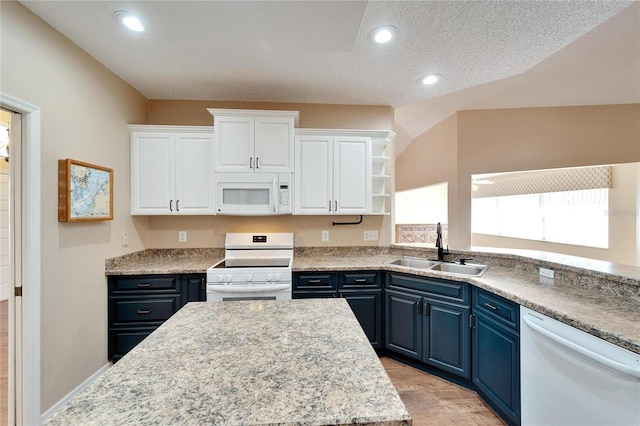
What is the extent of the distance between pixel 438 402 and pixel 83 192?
317 centimetres

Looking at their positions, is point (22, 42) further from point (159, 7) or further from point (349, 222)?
point (349, 222)

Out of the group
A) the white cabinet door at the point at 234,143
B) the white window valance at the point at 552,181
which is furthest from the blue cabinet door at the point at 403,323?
the white window valance at the point at 552,181

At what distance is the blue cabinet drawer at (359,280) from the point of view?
2.54m

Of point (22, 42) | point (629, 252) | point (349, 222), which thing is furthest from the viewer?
point (629, 252)

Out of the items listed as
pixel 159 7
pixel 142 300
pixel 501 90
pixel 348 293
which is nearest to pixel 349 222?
pixel 348 293

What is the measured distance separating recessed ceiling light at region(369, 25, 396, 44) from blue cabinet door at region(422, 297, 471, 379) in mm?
2103

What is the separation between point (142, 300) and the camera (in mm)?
2396

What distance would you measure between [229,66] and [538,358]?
10.0 feet

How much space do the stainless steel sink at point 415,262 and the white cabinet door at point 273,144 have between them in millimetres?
1518

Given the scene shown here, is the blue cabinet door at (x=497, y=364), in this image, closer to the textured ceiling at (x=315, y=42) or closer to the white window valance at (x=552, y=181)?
the textured ceiling at (x=315, y=42)

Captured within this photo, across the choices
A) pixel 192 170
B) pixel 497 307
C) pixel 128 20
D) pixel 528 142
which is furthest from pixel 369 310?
pixel 528 142

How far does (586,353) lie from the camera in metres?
1.21

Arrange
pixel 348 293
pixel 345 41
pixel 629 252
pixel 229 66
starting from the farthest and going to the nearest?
pixel 629 252
pixel 348 293
pixel 229 66
pixel 345 41

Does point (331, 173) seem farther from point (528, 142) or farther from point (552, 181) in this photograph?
point (552, 181)
